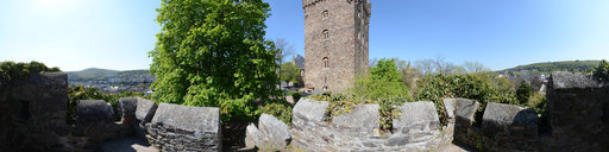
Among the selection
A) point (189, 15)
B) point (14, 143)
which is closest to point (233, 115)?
point (189, 15)

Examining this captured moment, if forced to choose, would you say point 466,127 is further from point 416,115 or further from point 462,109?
point 416,115

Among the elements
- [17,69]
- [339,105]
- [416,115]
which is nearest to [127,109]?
[17,69]

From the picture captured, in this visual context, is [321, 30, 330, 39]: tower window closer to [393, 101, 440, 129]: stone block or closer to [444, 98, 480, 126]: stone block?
[444, 98, 480, 126]: stone block

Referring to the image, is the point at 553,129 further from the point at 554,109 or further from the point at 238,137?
the point at 238,137

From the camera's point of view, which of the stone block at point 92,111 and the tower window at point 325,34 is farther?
the tower window at point 325,34

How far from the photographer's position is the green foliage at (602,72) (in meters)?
3.55

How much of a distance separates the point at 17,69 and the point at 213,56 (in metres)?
3.91

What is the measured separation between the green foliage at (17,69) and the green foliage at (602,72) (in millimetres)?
10291

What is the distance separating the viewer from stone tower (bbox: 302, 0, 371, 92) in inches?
787

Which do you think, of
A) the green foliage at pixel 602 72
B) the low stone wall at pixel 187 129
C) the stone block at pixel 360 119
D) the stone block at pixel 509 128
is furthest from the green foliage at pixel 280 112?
the green foliage at pixel 602 72

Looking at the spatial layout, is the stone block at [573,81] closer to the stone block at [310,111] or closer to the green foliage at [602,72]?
the green foliage at [602,72]

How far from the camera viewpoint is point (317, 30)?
72.6 feet

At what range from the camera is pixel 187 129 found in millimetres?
4492

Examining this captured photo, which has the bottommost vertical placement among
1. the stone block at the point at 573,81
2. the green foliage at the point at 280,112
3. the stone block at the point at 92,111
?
the green foliage at the point at 280,112
